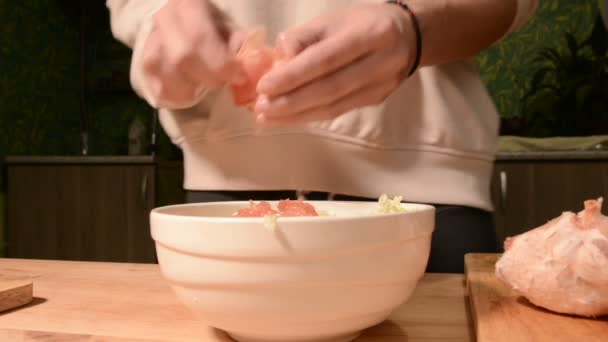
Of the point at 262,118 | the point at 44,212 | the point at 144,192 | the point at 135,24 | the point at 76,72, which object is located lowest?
the point at 44,212

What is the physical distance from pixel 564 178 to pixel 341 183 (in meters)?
1.44

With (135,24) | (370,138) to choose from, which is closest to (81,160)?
(135,24)

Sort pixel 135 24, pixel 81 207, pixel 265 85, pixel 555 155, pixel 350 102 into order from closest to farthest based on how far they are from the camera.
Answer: pixel 265 85
pixel 350 102
pixel 135 24
pixel 555 155
pixel 81 207

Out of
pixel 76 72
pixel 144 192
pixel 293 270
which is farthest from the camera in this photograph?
pixel 76 72

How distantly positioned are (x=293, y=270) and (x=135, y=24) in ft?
1.88

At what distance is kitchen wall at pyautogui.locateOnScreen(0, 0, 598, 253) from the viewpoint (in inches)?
107

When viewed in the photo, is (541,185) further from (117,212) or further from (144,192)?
(117,212)

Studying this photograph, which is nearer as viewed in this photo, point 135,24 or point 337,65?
point 337,65

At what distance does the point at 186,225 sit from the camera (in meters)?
0.43

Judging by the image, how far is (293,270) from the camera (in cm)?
41

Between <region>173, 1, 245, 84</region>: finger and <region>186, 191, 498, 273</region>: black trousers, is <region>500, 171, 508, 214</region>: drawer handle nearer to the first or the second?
<region>186, 191, 498, 273</region>: black trousers

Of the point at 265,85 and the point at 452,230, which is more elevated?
the point at 265,85

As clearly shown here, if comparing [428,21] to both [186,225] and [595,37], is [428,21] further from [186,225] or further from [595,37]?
[595,37]

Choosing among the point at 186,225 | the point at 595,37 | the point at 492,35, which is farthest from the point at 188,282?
the point at 595,37
